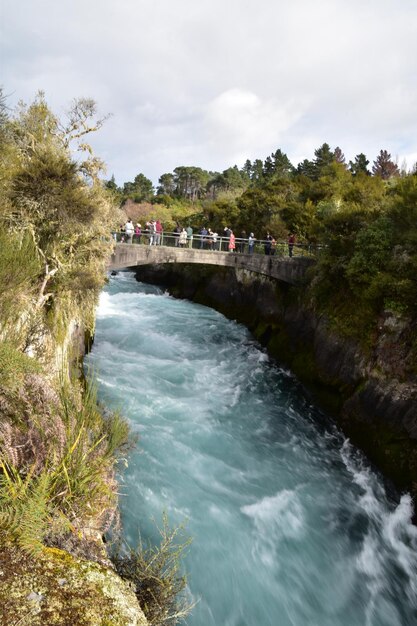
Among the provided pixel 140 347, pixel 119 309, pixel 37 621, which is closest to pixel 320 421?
pixel 140 347

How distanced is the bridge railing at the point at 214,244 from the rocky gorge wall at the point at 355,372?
7.91ft

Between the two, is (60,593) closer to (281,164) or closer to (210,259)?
(210,259)

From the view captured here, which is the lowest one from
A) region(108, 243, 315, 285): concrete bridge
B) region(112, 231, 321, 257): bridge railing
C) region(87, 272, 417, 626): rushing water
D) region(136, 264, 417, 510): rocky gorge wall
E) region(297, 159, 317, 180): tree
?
region(87, 272, 417, 626): rushing water

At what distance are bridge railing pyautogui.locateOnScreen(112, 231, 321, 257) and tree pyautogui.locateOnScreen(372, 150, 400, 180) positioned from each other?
51.1m

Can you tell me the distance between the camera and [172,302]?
34719mm

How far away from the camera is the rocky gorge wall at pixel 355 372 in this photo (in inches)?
430

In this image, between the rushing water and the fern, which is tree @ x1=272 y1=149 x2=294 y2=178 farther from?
the fern

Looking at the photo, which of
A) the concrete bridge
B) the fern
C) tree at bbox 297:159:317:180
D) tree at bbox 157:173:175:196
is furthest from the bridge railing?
tree at bbox 157:173:175:196

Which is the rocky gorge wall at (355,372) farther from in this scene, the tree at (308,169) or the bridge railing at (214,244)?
the tree at (308,169)

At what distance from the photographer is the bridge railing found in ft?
66.3

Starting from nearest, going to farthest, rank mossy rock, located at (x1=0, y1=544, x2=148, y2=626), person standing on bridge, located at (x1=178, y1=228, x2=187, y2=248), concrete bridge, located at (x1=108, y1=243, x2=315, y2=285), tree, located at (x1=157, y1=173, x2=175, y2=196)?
mossy rock, located at (x1=0, y1=544, x2=148, y2=626) → concrete bridge, located at (x1=108, y1=243, x2=315, y2=285) → person standing on bridge, located at (x1=178, y1=228, x2=187, y2=248) → tree, located at (x1=157, y1=173, x2=175, y2=196)

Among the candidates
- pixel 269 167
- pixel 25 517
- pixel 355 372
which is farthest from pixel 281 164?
pixel 25 517

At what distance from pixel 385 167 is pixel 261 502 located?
244ft

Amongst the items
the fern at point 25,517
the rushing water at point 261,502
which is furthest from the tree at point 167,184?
the fern at point 25,517
